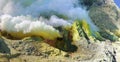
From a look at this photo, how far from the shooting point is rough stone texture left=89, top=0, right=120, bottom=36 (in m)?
13.2

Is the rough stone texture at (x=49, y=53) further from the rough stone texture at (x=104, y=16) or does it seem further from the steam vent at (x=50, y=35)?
the rough stone texture at (x=104, y=16)

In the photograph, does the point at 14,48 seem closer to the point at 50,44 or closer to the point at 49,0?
the point at 50,44

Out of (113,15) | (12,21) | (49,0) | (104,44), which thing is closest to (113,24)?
(113,15)

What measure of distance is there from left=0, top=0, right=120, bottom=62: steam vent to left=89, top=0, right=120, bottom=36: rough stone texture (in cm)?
51

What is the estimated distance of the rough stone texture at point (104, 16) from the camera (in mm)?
13172

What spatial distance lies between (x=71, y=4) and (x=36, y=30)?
162 cm

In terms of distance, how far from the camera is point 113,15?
13.6m

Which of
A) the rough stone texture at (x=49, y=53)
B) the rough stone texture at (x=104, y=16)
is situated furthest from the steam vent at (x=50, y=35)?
the rough stone texture at (x=104, y=16)

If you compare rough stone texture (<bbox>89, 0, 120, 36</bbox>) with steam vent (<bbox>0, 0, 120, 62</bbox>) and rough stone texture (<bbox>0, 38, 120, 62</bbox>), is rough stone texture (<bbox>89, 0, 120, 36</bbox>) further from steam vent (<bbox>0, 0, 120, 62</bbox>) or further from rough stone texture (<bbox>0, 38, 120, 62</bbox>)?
rough stone texture (<bbox>0, 38, 120, 62</bbox>)

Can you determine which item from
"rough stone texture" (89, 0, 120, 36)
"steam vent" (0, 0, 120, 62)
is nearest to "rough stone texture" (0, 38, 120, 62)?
"steam vent" (0, 0, 120, 62)

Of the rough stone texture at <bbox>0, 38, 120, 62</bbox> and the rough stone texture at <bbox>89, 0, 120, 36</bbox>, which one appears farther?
the rough stone texture at <bbox>89, 0, 120, 36</bbox>

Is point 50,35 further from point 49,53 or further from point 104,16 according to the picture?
point 104,16

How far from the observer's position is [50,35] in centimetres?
1144

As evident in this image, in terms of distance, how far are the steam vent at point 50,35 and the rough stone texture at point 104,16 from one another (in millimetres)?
509
